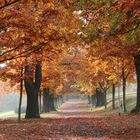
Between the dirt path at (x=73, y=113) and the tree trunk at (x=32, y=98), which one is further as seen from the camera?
the dirt path at (x=73, y=113)

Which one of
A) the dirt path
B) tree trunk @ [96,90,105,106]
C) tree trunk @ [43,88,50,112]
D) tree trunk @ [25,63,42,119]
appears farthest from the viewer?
tree trunk @ [96,90,105,106]

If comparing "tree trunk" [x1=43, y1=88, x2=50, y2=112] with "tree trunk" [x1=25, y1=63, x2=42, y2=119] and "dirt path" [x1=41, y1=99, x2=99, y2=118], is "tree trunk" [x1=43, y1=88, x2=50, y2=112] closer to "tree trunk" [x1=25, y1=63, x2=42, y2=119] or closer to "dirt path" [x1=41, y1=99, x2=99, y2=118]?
"dirt path" [x1=41, y1=99, x2=99, y2=118]

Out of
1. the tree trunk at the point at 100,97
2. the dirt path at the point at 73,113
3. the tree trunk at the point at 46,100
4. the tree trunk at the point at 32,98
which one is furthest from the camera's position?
the tree trunk at the point at 100,97

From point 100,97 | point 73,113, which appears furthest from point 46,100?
point 100,97

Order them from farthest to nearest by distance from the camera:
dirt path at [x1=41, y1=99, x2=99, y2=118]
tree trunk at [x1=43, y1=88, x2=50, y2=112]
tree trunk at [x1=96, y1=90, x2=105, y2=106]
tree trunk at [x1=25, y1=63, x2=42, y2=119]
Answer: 1. tree trunk at [x1=96, y1=90, x2=105, y2=106]
2. tree trunk at [x1=43, y1=88, x2=50, y2=112]
3. dirt path at [x1=41, y1=99, x2=99, y2=118]
4. tree trunk at [x1=25, y1=63, x2=42, y2=119]

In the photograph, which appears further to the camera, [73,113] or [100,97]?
[100,97]

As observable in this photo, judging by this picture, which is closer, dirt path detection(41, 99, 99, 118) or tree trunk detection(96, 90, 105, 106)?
dirt path detection(41, 99, 99, 118)

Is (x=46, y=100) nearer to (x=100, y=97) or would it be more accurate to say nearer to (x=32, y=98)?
(x=100, y=97)

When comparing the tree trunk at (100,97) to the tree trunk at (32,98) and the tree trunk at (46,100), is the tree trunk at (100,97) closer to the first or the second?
the tree trunk at (46,100)

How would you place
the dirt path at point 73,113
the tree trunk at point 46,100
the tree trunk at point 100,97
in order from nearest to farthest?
the dirt path at point 73,113 → the tree trunk at point 46,100 → the tree trunk at point 100,97

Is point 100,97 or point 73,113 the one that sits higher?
point 100,97

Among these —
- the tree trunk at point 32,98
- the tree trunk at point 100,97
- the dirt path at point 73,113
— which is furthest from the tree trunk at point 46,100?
the tree trunk at point 32,98

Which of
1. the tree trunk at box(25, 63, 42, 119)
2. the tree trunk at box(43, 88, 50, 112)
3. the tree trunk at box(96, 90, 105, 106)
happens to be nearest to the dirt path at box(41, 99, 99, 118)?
the tree trunk at box(96, 90, 105, 106)

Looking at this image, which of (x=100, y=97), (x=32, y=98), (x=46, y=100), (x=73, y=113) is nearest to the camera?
(x=32, y=98)
